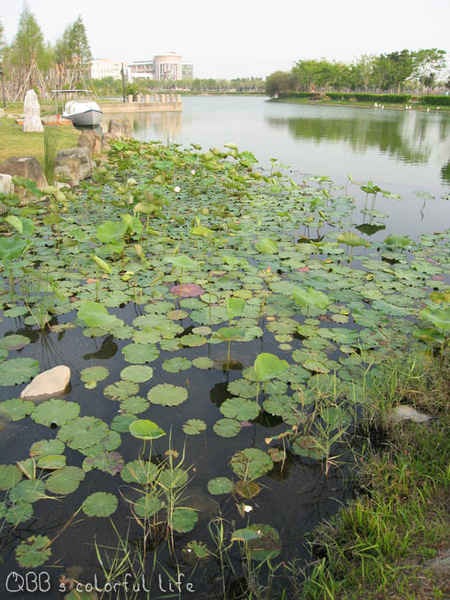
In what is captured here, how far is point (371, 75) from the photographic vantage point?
4634cm

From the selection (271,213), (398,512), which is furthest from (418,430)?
(271,213)

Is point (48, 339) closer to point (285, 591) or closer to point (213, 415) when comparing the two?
point (213, 415)

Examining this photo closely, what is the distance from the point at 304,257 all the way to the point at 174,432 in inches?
86.8

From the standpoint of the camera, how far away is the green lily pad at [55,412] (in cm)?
169

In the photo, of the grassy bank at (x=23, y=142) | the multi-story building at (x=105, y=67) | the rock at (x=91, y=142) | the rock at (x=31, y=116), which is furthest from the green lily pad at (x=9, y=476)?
the multi-story building at (x=105, y=67)

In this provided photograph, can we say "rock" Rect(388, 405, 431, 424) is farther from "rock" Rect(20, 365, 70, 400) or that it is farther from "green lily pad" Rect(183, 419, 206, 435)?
"rock" Rect(20, 365, 70, 400)

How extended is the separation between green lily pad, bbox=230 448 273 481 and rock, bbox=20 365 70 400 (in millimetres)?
870

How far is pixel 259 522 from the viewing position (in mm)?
1327

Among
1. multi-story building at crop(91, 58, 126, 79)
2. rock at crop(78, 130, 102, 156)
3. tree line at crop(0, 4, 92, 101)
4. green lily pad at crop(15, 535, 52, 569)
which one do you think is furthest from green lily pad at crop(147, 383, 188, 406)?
multi-story building at crop(91, 58, 126, 79)

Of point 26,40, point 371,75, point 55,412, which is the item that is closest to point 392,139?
point 55,412

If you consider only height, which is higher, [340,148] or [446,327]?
[340,148]

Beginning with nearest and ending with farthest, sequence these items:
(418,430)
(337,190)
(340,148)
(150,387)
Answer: (418,430)
(150,387)
(337,190)
(340,148)

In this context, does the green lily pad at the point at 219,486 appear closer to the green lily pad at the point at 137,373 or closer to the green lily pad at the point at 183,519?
the green lily pad at the point at 183,519

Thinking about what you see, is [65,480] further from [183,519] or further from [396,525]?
[396,525]
